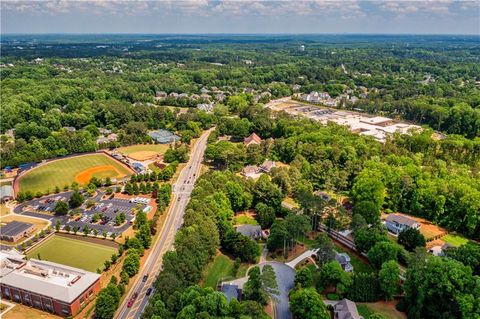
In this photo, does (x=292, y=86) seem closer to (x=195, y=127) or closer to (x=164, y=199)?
(x=195, y=127)

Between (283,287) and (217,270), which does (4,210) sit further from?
(283,287)

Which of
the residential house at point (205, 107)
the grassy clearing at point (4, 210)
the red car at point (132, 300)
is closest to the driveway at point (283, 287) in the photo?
the red car at point (132, 300)

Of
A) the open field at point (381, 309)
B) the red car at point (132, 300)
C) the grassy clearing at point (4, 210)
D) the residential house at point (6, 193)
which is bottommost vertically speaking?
the red car at point (132, 300)

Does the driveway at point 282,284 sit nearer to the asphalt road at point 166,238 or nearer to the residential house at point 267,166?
the asphalt road at point 166,238

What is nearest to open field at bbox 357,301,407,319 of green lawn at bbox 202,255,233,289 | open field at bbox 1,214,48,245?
green lawn at bbox 202,255,233,289

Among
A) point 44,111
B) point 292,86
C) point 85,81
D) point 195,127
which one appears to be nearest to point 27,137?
point 44,111

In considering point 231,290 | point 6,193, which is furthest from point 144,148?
point 231,290
